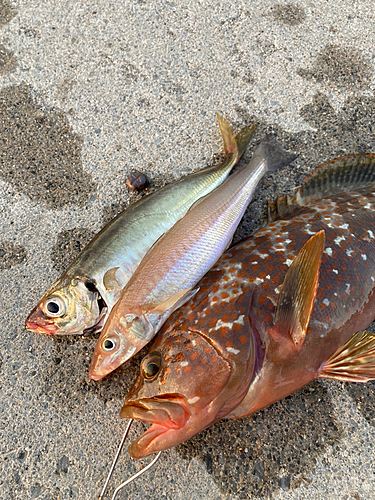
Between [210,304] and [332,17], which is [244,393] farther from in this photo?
[332,17]

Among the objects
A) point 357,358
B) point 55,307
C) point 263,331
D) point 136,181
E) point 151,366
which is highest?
point 136,181

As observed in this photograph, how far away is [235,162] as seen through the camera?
2.82m

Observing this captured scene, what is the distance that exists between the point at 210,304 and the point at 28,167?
1938 millimetres

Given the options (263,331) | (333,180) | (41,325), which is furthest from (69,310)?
(333,180)

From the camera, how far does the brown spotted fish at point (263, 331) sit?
191 cm

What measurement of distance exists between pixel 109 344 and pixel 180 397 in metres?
0.50

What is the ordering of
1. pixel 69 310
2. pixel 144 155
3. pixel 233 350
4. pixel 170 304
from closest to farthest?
1. pixel 233 350
2. pixel 170 304
3. pixel 69 310
4. pixel 144 155

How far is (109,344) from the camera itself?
83.2 inches

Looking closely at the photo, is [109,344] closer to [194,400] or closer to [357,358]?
[194,400]

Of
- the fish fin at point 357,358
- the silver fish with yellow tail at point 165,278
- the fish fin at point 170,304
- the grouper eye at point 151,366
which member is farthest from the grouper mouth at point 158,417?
the fish fin at point 357,358

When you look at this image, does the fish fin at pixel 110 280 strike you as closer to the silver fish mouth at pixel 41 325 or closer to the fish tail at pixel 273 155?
the silver fish mouth at pixel 41 325

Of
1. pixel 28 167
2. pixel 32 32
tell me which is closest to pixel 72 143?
pixel 28 167

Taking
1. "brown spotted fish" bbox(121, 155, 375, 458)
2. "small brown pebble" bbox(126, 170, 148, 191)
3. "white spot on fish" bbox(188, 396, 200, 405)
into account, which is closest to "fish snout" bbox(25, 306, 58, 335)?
"brown spotted fish" bbox(121, 155, 375, 458)

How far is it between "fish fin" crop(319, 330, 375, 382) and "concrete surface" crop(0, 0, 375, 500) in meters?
0.45
